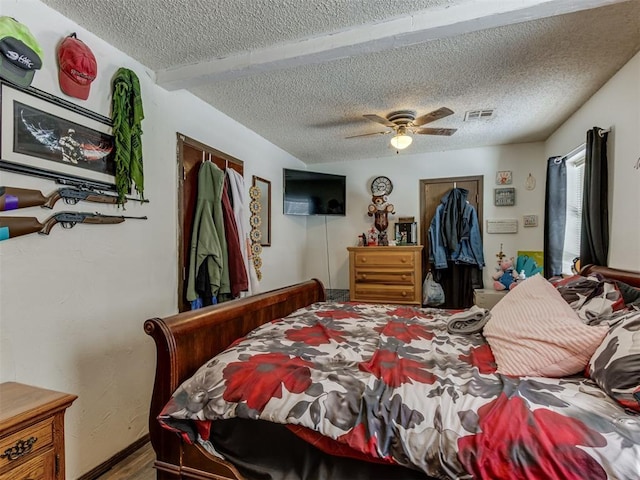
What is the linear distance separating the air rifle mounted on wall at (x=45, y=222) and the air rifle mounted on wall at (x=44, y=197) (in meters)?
0.06

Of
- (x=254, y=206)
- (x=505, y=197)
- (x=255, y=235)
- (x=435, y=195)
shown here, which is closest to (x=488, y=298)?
(x=505, y=197)

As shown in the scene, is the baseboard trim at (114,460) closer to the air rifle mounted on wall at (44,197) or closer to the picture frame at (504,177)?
the air rifle mounted on wall at (44,197)

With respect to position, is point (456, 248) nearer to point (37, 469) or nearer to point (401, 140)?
point (401, 140)

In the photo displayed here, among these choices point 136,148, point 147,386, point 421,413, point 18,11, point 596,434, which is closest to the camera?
point 596,434

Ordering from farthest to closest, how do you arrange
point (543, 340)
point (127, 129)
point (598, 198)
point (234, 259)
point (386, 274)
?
point (386, 274), point (234, 259), point (598, 198), point (127, 129), point (543, 340)

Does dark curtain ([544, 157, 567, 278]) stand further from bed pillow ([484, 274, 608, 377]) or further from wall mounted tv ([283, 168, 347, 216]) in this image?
wall mounted tv ([283, 168, 347, 216])

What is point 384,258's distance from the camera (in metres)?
3.73

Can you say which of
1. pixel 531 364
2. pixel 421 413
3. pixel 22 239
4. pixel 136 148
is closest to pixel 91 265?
pixel 22 239

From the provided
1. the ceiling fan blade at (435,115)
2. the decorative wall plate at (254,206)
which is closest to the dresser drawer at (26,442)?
the decorative wall plate at (254,206)

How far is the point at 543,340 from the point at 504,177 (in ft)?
10.1

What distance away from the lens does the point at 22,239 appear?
4.79 feet

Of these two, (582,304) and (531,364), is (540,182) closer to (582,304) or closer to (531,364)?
(582,304)

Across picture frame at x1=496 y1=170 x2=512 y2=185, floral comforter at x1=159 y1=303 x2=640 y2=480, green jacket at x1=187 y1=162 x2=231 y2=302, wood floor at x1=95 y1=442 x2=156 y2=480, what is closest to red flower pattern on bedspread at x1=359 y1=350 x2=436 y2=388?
floral comforter at x1=159 y1=303 x2=640 y2=480

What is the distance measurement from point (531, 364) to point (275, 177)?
3.16m
